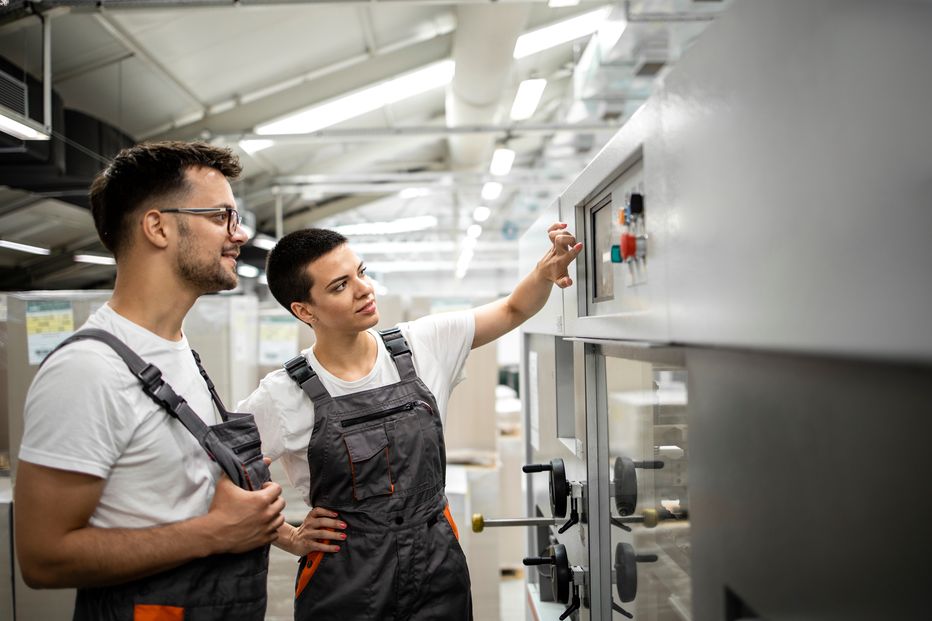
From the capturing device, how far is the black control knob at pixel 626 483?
1.11 m

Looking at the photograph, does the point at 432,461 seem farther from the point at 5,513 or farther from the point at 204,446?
the point at 5,513

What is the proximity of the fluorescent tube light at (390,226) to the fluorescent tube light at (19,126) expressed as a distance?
6418mm

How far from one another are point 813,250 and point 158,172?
3.62 feet

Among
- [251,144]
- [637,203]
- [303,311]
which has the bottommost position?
[303,311]

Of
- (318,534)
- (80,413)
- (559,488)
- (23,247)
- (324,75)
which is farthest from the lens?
(23,247)

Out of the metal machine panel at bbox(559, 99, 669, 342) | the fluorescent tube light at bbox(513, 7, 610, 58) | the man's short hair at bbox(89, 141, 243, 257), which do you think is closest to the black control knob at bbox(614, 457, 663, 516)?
the metal machine panel at bbox(559, 99, 669, 342)

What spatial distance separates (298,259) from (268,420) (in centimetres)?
41

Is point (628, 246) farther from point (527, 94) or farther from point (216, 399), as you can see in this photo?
point (527, 94)

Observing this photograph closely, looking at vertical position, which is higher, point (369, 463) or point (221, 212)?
point (221, 212)

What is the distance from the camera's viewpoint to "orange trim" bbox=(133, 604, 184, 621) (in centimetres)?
106

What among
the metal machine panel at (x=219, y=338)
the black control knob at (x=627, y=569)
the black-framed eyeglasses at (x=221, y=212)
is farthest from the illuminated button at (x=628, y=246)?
the metal machine panel at (x=219, y=338)

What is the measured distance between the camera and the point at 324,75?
4898 mm

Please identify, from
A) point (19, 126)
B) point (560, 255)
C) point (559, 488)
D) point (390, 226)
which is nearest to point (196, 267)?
point (560, 255)

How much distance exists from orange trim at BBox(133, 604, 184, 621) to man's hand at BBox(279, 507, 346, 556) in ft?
1.38
